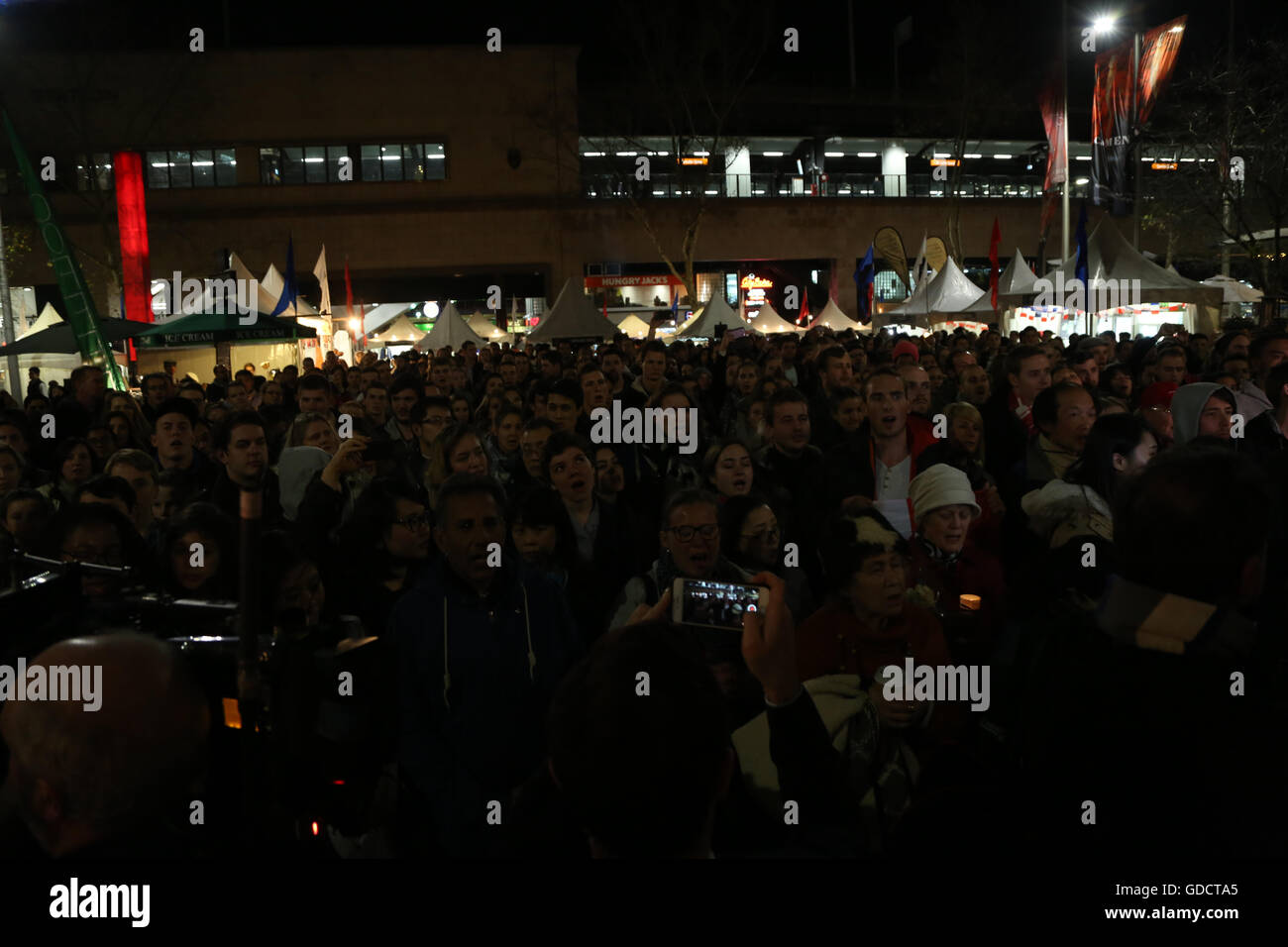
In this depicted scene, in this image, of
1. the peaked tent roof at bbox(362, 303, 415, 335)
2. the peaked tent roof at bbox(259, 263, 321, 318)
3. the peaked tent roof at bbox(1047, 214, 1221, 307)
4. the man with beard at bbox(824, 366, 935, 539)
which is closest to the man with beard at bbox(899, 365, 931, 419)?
the man with beard at bbox(824, 366, 935, 539)

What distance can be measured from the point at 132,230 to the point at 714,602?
24.2 m

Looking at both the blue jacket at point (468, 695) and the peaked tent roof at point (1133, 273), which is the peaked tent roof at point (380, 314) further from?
the blue jacket at point (468, 695)

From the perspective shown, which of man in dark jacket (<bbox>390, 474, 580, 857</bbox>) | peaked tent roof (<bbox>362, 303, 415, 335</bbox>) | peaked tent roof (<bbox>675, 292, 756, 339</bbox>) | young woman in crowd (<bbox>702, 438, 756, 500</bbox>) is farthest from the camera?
peaked tent roof (<bbox>362, 303, 415, 335</bbox>)

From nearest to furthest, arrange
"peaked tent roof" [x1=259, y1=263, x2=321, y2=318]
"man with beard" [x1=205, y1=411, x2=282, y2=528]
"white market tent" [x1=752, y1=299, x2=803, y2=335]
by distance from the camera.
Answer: "man with beard" [x1=205, y1=411, x2=282, y2=528], "peaked tent roof" [x1=259, y1=263, x2=321, y2=318], "white market tent" [x1=752, y1=299, x2=803, y2=335]

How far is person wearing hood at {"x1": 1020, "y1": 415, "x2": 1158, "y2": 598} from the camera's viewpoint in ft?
11.8

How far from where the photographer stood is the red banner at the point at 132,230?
2272 centimetres

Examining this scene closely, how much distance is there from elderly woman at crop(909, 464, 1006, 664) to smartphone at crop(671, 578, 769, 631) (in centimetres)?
151

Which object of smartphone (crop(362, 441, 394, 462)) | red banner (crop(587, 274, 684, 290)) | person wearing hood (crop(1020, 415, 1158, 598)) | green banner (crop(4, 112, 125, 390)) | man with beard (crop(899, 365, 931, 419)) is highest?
red banner (crop(587, 274, 684, 290))

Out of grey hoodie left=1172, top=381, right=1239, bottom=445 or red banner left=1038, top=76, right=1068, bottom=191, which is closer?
grey hoodie left=1172, top=381, right=1239, bottom=445

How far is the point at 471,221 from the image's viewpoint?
3816 centimetres

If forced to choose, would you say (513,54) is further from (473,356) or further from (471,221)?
(473,356)

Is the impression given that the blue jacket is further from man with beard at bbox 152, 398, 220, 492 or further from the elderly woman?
man with beard at bbox 152, 398, 220, 492

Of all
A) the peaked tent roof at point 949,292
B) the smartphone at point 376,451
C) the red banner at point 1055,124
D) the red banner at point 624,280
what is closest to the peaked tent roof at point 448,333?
the peaked tent roof at point 949,292

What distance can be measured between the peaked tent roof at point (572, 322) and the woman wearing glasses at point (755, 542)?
1413 cm
